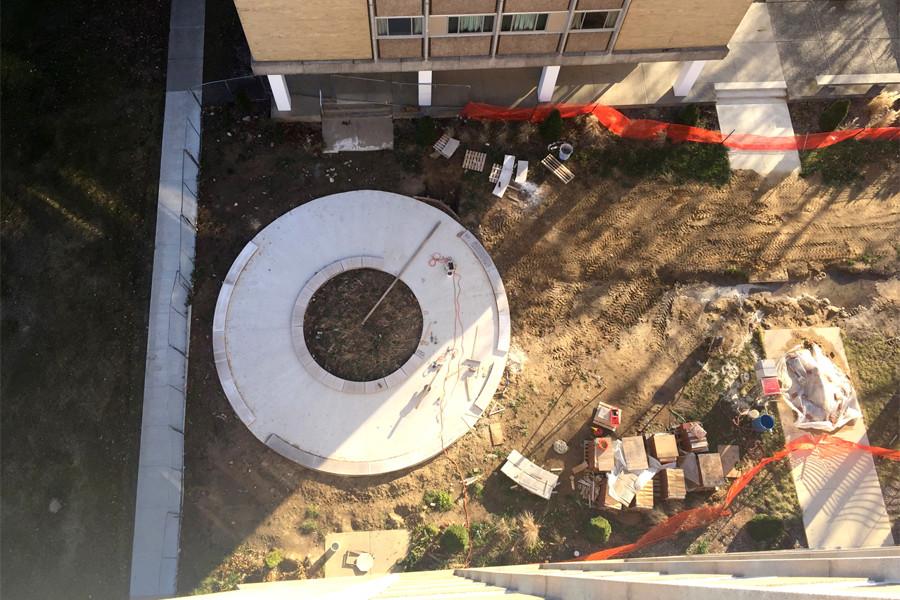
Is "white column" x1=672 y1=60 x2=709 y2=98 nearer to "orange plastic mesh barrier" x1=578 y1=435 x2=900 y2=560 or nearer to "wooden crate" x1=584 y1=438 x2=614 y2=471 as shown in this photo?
"orange plastic mesh barrier" x1=578 y1=435 x2=900 y2=560

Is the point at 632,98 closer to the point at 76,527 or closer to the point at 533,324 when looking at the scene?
the point at 533,324

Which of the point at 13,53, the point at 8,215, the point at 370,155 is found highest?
the point at 13,53

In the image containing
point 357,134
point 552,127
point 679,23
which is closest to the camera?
point 679,23

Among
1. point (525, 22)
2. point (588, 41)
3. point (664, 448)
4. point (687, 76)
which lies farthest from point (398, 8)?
point (664, 448)

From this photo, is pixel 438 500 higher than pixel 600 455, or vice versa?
pixel 600 455

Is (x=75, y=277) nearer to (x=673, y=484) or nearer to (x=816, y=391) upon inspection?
(x=673, y=484)

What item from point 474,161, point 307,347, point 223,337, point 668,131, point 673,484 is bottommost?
point 673,484

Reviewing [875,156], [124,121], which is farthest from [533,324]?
[124,121]

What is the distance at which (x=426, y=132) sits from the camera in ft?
65.7

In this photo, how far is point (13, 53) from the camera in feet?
71.2

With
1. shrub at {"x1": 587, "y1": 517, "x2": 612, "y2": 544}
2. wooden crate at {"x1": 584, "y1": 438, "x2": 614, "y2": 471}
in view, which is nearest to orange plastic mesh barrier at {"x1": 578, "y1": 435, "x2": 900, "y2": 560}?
shrub at {"x1": 587, "y1": 517, "x2": 612, "y2": 544}

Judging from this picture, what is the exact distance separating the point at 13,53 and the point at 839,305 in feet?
101

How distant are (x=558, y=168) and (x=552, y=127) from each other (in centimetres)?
144

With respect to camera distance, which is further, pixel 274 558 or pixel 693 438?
pixel 693 438
